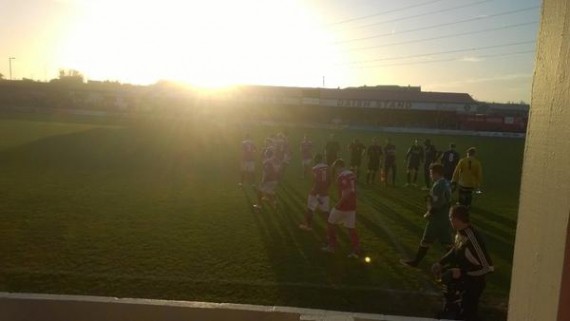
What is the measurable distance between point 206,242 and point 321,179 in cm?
256

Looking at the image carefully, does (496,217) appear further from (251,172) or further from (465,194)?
(251,172)

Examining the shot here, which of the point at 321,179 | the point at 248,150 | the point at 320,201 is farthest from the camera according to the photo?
the point at 248,150

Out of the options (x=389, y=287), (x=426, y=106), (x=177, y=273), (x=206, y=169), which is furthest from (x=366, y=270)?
(x=426, y=106)

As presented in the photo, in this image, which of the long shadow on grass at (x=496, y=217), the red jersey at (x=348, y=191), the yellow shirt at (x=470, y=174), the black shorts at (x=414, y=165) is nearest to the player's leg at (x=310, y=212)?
the red jersey at (x=348, y=191)

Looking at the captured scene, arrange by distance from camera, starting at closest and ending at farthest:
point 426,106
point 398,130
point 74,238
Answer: point 74,238 < point 398,130 < point 426,106

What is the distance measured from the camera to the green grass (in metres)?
6.05

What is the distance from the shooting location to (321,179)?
891 cm

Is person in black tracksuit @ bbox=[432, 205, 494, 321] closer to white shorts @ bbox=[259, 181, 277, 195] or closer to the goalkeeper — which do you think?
the goalkeeper

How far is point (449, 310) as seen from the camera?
4812 mm

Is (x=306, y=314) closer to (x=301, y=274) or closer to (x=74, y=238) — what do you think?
(x=301, y=274)

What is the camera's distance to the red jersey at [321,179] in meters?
8.85

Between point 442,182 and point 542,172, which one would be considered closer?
point 542,172

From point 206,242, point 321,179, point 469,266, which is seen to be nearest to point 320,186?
point 321,179

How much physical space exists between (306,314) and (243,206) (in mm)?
7249
